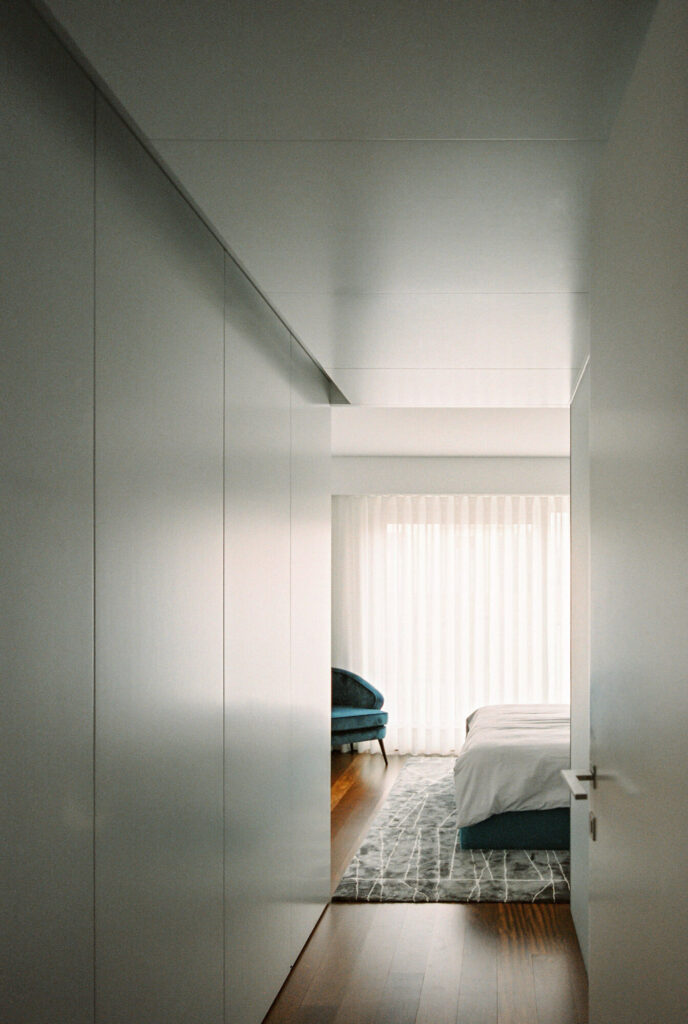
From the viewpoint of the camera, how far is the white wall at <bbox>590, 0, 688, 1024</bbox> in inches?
49.1

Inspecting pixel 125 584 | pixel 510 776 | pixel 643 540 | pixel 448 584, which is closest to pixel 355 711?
pixel 448 584

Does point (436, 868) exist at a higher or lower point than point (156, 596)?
lower

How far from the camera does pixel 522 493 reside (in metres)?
9.16

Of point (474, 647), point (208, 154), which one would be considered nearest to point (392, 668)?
point (474, 647)

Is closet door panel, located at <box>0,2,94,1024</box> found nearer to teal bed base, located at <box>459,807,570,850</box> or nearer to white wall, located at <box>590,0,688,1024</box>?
white wall, located at <box>590,0,688,1024</box>

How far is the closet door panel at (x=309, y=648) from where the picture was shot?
3.95m

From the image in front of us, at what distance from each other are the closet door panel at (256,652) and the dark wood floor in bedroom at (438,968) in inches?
9.1

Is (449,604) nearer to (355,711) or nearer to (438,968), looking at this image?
(355,711)

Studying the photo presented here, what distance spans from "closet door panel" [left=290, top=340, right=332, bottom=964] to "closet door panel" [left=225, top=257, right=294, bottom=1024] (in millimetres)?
159

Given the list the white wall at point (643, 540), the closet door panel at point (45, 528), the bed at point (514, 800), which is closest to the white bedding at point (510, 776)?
the bed at point (514, 800)

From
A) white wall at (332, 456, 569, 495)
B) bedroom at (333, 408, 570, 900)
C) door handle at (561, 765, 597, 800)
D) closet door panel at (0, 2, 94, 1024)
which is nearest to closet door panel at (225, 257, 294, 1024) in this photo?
door handle at (561, 765, 597, 800)

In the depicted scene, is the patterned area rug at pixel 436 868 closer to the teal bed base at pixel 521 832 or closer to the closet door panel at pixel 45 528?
the teal bed base at pixel 521 832

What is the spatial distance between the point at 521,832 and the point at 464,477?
13.3 ft

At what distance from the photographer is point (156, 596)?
215 centimetres
